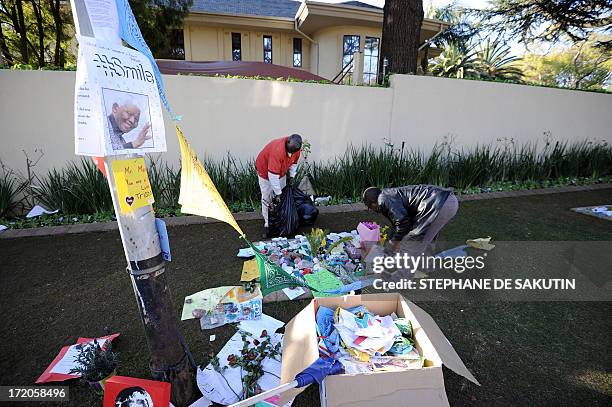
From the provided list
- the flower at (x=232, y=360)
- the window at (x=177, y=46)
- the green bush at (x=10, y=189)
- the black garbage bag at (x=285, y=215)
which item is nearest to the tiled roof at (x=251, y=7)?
the window at (x=177, y=46)

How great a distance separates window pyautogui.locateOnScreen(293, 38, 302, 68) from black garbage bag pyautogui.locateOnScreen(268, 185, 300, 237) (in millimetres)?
10491

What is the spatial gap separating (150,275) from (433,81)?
6.09m

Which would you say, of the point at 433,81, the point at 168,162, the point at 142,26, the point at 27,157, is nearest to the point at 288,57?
the point at 142,26

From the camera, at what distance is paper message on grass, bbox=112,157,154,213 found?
3.93 feet

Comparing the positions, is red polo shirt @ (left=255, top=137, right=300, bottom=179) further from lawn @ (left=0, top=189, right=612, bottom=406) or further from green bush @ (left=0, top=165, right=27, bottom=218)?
green bush @ (left=0, top=165, right=27, bottom=218)

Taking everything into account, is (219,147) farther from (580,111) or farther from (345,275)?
(580,111)

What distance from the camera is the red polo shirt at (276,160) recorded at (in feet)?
11.2

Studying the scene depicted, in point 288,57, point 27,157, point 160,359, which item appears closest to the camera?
point 160,359

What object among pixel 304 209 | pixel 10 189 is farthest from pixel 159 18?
pixel 304 209

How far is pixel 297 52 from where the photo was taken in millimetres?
12508

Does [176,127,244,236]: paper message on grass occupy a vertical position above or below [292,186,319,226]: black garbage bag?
above

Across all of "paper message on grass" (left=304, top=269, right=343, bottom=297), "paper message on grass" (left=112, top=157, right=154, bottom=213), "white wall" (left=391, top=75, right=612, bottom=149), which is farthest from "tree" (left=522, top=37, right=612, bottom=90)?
"paper message on grass" (left=112, top=157, right=154, bottom=213)

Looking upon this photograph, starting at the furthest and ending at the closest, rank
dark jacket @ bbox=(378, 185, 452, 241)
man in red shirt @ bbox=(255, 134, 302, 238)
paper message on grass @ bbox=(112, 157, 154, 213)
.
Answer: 1. man in red shirt @ bbox=(255, 134, 302, 238)
2. dark jacket @ bbox=(378, 185, 452, 241)
3. paper message on grass @ bbox=(112, 157, 154, 213)

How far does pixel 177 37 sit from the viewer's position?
37.7 ft
